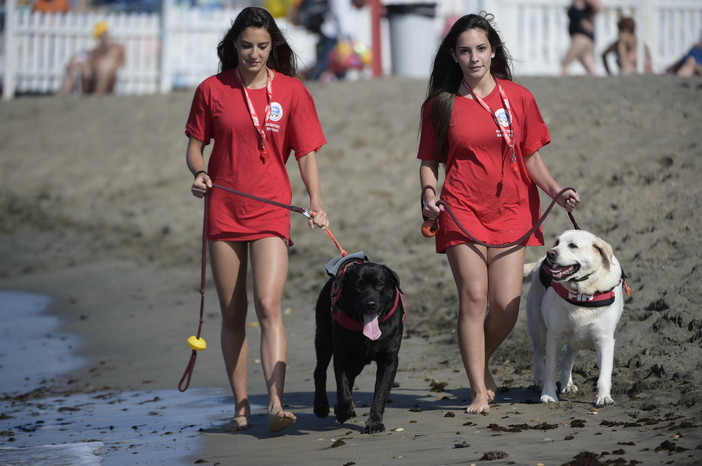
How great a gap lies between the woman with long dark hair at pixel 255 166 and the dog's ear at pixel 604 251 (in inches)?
57.7

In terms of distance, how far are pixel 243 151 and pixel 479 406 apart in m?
1.86

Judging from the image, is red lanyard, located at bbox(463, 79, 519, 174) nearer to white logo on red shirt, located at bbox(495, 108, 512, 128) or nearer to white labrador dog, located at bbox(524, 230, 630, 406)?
white logo on red shirt, located at bbox(495, 108, 512, 128)

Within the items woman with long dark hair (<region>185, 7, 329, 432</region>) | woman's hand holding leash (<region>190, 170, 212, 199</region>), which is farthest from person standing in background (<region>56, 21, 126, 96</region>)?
woman's hand holding leash (<region>190, 170, 212, 199</region>)

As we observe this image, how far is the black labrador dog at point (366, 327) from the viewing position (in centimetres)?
572

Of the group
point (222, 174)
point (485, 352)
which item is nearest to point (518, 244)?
point (485, 352)

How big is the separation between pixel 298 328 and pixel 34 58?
13322 millimetres

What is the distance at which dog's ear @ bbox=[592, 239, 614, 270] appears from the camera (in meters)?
5.92

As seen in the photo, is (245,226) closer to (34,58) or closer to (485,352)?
(485,352)

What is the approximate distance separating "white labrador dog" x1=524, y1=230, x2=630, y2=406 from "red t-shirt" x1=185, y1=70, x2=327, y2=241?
4.90 ft

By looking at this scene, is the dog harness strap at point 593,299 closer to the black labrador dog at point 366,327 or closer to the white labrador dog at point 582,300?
the white labrador dog at point 582,300

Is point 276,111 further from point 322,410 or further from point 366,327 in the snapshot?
point 322,410

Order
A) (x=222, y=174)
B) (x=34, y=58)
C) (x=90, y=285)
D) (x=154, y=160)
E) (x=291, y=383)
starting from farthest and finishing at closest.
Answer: (x=34, y=58) → (x=154, y=160) → (x=90, y=285) → (x=291, y=383) → (x=222, y=174)

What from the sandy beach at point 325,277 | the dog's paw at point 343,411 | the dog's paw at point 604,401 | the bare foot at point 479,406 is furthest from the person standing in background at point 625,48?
the dog's paw at point 343,411

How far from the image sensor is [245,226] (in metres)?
5.84
